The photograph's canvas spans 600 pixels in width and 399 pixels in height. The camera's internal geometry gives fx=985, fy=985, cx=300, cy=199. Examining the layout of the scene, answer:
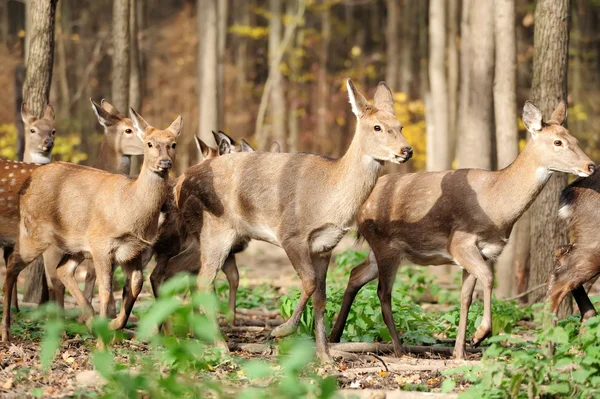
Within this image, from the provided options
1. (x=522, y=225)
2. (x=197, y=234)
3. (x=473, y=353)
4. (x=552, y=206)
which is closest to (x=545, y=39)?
(x=552, y=206)

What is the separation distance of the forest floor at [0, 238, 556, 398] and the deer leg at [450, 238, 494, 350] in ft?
1.04

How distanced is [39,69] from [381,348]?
5263 mm

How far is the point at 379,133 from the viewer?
8961 millimetres

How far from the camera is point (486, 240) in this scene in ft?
31.2

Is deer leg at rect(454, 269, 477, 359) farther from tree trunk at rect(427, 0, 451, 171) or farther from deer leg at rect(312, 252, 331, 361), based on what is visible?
tree trunk at rect(427, 0, 451, 171)

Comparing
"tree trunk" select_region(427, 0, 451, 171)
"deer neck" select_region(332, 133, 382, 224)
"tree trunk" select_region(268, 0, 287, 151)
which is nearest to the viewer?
"deer neck" select_region(332, 133, 382, 224)

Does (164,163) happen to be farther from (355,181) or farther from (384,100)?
(384,100)

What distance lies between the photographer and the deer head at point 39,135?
11.4 m

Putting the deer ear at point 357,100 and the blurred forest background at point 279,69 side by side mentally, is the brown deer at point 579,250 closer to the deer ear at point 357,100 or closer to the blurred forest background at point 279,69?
the deer ear at point 357,100

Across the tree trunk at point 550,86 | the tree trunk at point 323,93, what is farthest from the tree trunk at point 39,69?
the tree trunk at point 323,93

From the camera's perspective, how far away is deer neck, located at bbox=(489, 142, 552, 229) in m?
9.45

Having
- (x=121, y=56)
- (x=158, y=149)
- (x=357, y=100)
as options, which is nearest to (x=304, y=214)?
(x=357, y=100)

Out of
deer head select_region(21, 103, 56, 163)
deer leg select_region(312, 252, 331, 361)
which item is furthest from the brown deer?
deer head select_region(21, 103, 56, 163)

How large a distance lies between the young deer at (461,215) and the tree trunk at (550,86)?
126 centimetres
